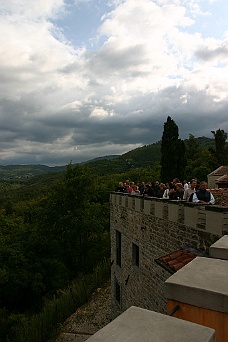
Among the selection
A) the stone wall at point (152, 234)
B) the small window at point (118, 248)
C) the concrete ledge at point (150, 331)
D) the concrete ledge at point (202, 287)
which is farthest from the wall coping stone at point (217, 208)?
the small window at point (118, 248)

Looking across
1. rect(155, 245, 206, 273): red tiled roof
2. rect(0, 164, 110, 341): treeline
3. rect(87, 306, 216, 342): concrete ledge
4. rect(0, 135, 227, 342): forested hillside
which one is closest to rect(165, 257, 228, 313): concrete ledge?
rect(87, 306, 216, 342): concrete ledge

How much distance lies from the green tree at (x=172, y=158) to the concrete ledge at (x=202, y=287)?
25926 millimetres

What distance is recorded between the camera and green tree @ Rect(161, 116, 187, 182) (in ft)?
92.9

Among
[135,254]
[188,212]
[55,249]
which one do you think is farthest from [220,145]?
[188,212]

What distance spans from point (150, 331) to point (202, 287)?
65 cm

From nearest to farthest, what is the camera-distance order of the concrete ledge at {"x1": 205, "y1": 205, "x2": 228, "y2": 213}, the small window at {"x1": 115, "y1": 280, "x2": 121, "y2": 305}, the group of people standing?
1. the concrete ledge at {"x1": 205, "y1": 205, "x2": 228, "y2": 213}
2. the group of people standing
3. the small window at {"x1": 115, "y1": 280, "x2": 121, "y2": 305}

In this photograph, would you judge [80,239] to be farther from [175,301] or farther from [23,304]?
[175,301]

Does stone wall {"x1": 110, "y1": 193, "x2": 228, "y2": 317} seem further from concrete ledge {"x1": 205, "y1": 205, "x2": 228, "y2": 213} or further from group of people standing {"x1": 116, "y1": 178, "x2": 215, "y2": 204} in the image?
group of people standing {"x1": 116, "y1": 178, "x2": 215, "y2": 204}

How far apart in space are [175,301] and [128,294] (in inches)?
390

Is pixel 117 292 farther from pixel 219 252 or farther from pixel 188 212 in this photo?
pixel 219 252

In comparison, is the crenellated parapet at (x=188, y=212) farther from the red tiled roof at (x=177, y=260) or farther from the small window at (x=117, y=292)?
the small window at (x=117, y=292)

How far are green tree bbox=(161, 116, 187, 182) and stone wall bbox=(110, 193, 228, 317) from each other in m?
15.1

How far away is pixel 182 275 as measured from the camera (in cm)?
230

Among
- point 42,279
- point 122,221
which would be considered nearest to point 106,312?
point 122,221
